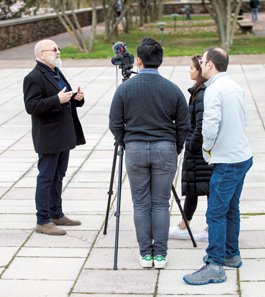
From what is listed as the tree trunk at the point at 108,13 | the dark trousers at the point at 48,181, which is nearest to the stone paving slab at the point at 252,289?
the dark trousers at the point at 48,181

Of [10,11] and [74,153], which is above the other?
[74,153]

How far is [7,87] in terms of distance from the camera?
13.8 metres

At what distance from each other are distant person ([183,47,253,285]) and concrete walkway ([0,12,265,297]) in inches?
7.9

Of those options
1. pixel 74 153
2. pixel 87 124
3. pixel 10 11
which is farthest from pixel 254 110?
pixel 10 11

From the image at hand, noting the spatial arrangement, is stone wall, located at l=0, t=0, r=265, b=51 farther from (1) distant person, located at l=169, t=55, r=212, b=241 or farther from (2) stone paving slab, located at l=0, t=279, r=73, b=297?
(2) stone paving slab, located at l=0, t=279, r=73, b=297

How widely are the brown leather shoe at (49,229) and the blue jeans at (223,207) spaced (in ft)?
5.10

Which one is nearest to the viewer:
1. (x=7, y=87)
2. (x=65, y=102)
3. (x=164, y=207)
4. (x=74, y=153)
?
(x=164, y=207)

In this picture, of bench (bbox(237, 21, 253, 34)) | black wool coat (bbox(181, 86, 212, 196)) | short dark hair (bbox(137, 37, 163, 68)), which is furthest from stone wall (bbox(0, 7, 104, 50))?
short dark hair (bbox(137, 37, 163, 68))

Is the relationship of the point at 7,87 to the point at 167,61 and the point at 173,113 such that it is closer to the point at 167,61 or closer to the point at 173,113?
the point at 167,61

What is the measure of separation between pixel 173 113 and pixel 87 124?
5742 millimetres

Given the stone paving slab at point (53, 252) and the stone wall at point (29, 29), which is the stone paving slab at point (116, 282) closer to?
the stone paving slab at point (53, 252)

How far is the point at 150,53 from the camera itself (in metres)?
4.26

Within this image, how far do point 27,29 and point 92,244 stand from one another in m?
22.1

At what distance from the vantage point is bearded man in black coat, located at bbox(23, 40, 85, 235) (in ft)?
16.6
